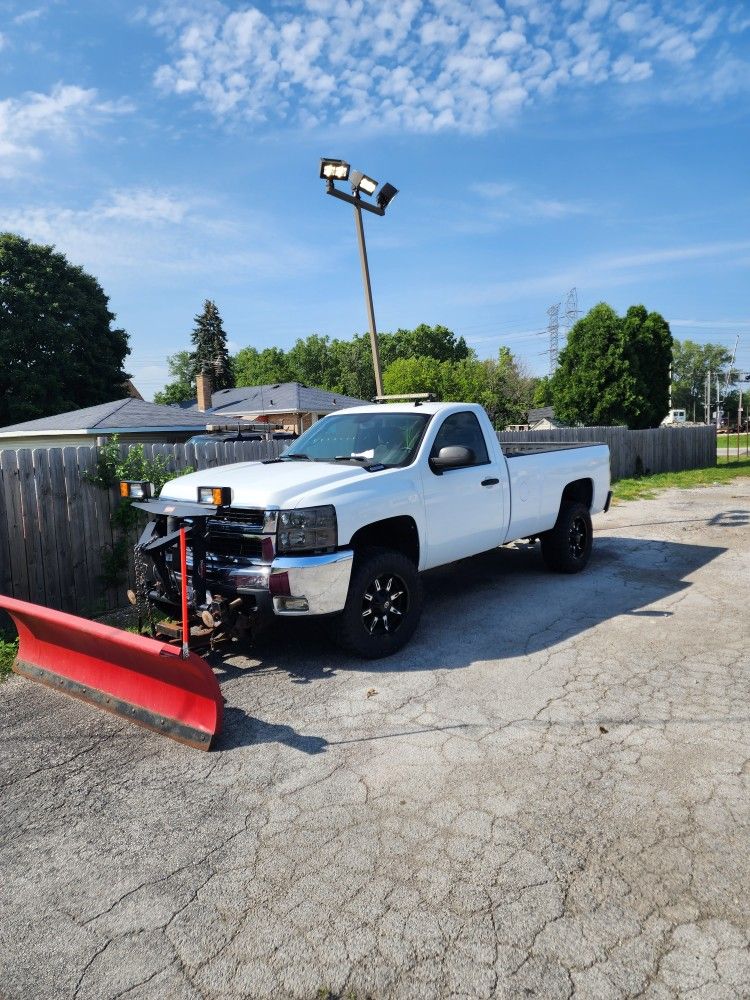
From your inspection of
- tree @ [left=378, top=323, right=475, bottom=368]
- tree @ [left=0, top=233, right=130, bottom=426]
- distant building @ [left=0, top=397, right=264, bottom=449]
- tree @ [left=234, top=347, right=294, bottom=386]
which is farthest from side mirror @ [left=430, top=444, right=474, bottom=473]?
tree @ [left=378, top=323, right=475, bottom=368]

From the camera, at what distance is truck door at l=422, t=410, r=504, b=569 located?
235 inches

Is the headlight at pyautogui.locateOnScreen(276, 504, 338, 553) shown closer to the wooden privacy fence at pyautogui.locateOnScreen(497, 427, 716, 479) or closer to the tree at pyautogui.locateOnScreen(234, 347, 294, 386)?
the wooden privacy fence at pyautogui.locateOnScreen(497, 427, 716, 479)

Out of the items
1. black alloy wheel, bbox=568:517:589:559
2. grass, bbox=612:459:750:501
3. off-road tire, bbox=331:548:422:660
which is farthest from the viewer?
grass, bbox=612:459:750:501

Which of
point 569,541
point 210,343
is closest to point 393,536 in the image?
point 569,541

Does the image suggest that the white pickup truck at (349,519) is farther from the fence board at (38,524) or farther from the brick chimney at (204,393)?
the brick chimney at (204,393)

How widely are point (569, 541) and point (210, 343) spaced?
73958 millimetres

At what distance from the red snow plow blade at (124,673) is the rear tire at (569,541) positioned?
503 centimetres

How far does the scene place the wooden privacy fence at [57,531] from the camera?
6.58 m

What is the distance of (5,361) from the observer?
35906 millimetres

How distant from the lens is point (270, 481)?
5.26m

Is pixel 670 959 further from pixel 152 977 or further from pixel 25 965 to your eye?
pixel 25 965

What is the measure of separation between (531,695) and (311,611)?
1585 millimetres

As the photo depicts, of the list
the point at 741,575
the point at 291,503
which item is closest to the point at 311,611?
the point at 291,503

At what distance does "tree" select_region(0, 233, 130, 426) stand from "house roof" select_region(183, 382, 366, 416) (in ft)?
20.8
